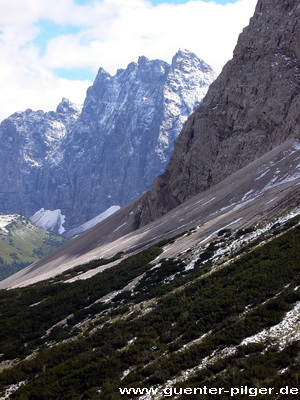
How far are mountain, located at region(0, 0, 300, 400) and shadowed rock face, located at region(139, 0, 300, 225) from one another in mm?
20034

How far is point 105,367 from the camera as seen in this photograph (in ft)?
86.7

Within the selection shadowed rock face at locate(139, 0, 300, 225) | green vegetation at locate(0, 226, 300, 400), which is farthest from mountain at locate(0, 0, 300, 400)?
shadowed rock face at locate(139, 0, 300, 225)

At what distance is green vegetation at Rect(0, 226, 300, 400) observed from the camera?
2198 centimetres

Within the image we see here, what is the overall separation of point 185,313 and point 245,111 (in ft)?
290

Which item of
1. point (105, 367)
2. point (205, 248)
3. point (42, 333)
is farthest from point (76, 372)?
point (205, 248)

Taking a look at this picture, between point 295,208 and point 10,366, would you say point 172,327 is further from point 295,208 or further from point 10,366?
point 295,208

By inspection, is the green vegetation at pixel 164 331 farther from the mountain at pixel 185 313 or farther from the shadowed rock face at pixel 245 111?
the shadowed rock face at pixel 245 111

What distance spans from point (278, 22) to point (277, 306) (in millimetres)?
103064

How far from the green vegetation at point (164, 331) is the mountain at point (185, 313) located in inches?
3.6

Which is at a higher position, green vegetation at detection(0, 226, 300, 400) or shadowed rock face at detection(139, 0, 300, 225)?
shadowed rock face at detection(139, 0, 300, 225)

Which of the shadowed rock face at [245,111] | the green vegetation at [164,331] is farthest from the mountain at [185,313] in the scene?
the shadowed rock face at [245,111]

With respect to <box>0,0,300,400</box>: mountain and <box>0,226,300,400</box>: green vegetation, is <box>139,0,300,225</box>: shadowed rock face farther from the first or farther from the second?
<box>0,226,300,400</box>: green vegetation

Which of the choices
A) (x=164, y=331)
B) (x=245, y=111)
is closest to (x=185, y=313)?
(x=164, y=331)

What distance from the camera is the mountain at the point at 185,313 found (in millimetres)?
21922
